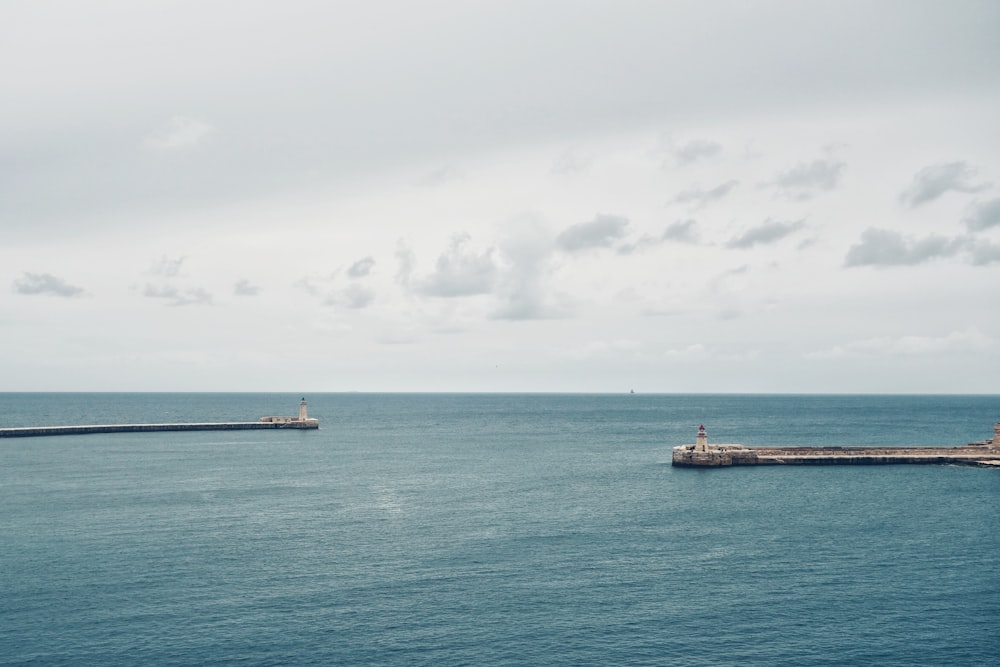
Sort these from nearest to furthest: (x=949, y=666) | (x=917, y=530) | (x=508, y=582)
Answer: (x=949, y=666) < (x=508, y=582) < (x=917, y=530)

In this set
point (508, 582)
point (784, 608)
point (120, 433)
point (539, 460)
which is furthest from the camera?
point (120, 433)

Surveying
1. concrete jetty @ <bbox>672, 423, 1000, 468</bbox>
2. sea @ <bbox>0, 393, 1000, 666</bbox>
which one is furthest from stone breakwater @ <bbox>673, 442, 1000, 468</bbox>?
sea @ <bbox>0, 393, 1000, 666</bbox>

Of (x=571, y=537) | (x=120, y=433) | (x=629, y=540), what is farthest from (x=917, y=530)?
(x=120, y=433)

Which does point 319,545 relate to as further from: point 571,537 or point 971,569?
point 971,569

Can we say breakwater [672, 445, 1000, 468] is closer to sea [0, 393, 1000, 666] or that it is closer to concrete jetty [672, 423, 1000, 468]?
concrete jetty [672, 423, 1000, 468]

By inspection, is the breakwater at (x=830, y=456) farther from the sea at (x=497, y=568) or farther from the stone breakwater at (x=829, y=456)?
the sea at (x=497, y=568)

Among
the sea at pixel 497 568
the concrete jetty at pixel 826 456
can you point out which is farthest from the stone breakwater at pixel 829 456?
the sea at pixel 497 568

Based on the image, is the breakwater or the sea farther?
the breakwater
